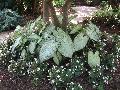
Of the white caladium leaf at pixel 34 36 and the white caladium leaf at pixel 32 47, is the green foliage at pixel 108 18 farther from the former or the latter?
the white caladium leaf at pixel 32 47

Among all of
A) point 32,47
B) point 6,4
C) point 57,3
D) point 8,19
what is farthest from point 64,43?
point 57,3

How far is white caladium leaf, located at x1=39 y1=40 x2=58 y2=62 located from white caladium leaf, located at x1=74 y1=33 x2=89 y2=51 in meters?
0.39

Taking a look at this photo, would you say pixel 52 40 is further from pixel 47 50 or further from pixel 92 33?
pixel 92 33

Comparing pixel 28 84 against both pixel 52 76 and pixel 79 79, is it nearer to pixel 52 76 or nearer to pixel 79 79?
pixel 52 76

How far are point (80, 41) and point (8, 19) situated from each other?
3.85 metres

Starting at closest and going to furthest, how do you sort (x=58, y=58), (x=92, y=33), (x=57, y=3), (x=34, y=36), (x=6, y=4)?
(x=58, y=58), (x=34, y=36), (x=92, y=33), (x=6, y=4), (x=57, y=3)

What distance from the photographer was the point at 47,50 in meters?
5.78

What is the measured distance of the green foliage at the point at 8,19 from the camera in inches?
359

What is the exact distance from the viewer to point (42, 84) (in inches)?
218

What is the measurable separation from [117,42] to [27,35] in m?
1.80

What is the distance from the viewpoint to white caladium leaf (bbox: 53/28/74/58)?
5775 mm

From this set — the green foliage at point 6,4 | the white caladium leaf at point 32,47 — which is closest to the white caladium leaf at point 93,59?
the white caladium leaf at point 32,47

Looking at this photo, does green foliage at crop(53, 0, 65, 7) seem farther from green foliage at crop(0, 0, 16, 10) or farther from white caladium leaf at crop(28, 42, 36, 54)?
white caladium leaf at crop(28, 42, 36, 54)

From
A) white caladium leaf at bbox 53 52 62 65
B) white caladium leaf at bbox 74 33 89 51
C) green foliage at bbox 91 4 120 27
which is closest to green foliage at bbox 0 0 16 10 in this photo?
green foliage at bbox 91 4 120 27
